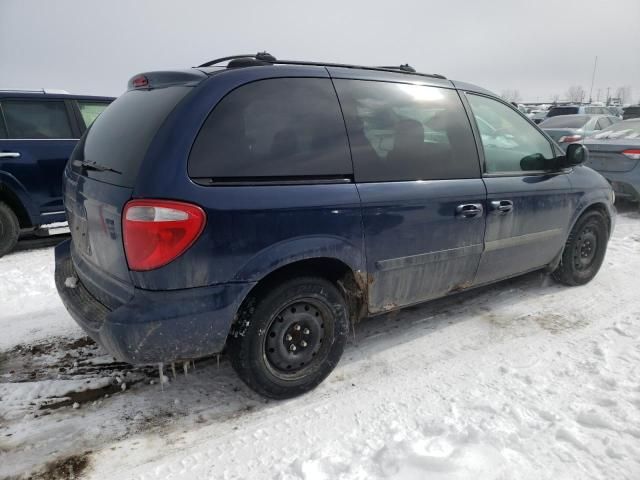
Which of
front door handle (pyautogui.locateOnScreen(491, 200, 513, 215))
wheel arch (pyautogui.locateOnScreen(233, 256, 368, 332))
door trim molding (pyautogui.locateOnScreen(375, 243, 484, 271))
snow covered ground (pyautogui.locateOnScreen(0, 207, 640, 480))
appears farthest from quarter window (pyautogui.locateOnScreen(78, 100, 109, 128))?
front door handle (pyautogui.locateOnScreen(491, 200, 513, 215))

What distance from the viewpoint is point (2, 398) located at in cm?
261

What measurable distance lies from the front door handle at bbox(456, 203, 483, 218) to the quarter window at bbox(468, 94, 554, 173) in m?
0.34

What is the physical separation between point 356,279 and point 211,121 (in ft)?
4.02

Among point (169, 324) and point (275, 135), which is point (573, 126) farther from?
point (169, 324)

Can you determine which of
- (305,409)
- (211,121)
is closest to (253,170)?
(211,121)

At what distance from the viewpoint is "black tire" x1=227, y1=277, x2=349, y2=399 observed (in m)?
2.38

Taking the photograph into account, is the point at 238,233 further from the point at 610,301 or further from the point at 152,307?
the point at 610,301

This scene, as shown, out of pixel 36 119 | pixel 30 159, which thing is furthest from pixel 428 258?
pixel 36 119

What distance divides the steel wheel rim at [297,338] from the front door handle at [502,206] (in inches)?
59.3

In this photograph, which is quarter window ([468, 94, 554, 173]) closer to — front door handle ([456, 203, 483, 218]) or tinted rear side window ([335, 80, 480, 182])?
tinted rear side window ([335, 80, 480, 182])

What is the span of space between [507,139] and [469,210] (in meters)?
0.89

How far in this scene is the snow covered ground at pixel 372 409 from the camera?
2.06 metres

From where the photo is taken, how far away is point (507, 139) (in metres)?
3.53

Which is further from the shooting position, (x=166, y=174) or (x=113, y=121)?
(x=113, y=121)
